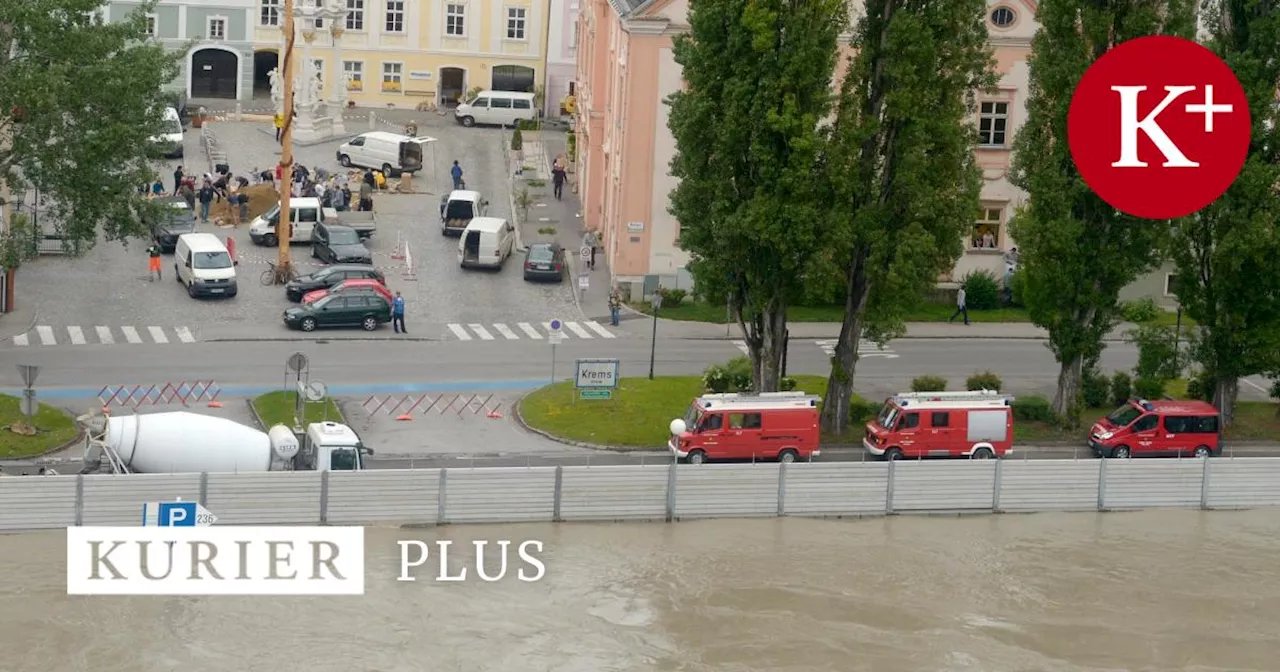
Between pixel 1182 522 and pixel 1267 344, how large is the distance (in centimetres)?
655

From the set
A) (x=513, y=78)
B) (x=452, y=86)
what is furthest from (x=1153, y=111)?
(x=452, y=86)

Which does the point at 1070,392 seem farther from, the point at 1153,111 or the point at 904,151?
the point at 904,151

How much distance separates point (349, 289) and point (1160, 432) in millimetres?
23744

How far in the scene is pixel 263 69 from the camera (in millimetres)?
92938

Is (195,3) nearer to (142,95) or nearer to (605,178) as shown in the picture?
(605,178)

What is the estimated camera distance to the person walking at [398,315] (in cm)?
5950

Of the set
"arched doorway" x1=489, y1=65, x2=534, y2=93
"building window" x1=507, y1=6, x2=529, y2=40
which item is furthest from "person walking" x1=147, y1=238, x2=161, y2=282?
"building window" x1=507, y1=6, x2=529, y2=40

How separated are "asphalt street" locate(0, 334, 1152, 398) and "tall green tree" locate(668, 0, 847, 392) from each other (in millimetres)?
6466

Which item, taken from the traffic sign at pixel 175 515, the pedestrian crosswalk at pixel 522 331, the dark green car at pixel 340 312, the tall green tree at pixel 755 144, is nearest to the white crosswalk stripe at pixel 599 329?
the pedestrian crosswalk at pixel 522 331

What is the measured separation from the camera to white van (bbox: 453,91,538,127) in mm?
90375

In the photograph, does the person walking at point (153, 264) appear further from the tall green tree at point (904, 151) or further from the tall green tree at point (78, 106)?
the tall green tree at point (904, 151)

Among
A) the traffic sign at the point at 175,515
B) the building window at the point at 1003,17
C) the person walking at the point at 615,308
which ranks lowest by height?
the traffic sign at the point at 175,515

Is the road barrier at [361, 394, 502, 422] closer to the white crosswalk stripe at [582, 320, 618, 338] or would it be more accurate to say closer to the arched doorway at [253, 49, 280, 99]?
the white crosswalk stripe at [582, 320, 618, 338]

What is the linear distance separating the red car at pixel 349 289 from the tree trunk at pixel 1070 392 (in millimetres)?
20155
